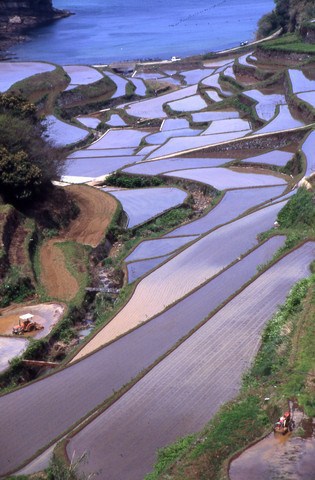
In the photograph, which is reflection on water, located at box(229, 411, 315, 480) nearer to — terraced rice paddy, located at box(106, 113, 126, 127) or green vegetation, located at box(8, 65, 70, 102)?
terraced rice paddy, located at box(106, 113, 126, 127)

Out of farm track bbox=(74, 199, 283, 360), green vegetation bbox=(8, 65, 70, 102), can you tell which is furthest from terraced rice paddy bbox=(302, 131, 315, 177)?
green vegetation bbox=(8, 65, 70, 102)

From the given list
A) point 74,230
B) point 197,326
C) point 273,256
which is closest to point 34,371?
point 197,326

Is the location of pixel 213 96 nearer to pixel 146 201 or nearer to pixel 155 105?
pixel 155 105

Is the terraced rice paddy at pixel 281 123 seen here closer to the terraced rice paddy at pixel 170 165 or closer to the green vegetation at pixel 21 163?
the terraced rice paddy at pixel 170 165

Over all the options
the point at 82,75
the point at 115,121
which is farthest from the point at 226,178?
the point at 82,75

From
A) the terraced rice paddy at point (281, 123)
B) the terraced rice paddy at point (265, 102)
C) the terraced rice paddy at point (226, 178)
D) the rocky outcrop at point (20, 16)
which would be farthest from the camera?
the rocky outcrop at point (20, 16)

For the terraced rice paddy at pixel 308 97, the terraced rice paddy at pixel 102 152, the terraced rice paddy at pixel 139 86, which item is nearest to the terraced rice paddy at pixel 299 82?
the terraced rice paddy at pixel 308 97
